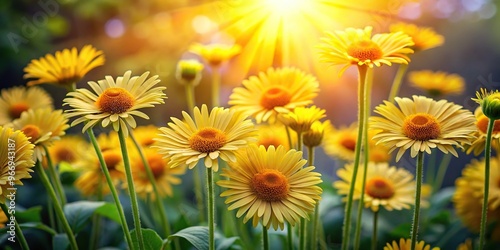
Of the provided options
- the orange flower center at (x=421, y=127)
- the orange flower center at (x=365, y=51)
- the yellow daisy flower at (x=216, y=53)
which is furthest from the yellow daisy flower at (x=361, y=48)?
the yellow daisy flower at (x=216, y=53)

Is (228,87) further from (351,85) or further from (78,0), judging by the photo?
(78,0)

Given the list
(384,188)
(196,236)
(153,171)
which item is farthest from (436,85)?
(196,236)

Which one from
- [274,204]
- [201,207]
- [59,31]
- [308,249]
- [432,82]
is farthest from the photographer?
[59,31]

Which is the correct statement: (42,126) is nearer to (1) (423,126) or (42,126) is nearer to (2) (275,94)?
(2) (275,94)

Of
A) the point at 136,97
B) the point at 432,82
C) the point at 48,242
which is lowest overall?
the point at 48,242

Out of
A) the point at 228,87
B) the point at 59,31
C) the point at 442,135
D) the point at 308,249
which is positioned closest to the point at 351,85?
the point at 228,87

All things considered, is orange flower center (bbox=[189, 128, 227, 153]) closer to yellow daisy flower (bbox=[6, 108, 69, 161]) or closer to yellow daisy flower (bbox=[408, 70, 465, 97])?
yellow daisy flower (bbox=[6, 108, 69, 161])
